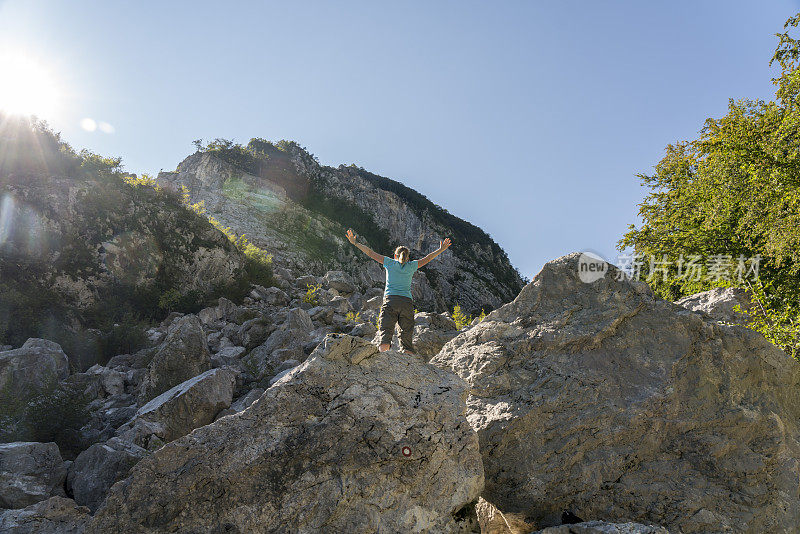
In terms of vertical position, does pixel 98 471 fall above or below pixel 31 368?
below

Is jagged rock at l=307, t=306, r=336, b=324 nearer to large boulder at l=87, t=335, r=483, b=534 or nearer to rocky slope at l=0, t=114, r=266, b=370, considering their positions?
rocky slope at l=0, t=114, r=266, b=370

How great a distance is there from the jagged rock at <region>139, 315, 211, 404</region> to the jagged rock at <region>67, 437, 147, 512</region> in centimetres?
235

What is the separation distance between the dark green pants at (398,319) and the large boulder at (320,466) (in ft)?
7.00

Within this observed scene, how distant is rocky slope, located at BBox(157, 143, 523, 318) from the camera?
29.2 meters

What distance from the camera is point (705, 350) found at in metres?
4.65

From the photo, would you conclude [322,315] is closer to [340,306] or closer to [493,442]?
[340,306]

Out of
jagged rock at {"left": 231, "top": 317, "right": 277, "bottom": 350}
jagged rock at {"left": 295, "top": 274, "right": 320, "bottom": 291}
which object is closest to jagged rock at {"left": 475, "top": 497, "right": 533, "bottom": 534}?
jagged rock at {"left": 231, "top": 317, "right": 277, "bottom": 350}

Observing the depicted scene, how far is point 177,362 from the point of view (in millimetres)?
7477

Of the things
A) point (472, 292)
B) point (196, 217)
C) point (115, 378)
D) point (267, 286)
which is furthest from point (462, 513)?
point (472, 292)

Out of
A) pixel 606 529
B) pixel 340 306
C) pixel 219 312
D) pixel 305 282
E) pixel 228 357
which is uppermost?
pixel 305 282

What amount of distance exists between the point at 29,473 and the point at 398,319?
14.3ft

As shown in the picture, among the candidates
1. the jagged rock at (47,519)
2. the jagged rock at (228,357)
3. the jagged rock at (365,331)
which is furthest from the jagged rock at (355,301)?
the jagged rock at (47,519)

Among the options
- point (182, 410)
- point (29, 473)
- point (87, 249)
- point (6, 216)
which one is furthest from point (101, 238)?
point (29, 473)

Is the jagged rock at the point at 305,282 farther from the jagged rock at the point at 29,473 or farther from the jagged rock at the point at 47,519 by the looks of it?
the jagged rock at the point at 47,519
